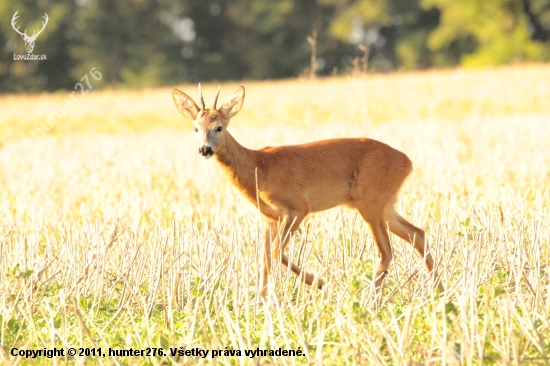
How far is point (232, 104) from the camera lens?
6535mm

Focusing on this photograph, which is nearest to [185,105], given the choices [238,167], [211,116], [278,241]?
[211,116]

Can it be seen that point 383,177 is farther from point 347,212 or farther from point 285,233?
point 347,212

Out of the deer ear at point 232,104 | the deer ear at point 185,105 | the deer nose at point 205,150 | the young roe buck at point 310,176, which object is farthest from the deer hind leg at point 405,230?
the deer ear at point 185,105

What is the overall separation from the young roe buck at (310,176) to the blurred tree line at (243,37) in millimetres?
41905

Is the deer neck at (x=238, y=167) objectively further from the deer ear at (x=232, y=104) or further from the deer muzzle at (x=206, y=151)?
the deer muzzle at (x=206, y=151)

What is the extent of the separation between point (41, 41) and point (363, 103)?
139 feet

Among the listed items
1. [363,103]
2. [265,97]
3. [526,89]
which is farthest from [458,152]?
[265,97]

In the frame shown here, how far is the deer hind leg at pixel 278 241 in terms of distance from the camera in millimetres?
5875

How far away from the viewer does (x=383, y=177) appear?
22.1 feet

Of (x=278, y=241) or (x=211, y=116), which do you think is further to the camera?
(x=211, y=116)

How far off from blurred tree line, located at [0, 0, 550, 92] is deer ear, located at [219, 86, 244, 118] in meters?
42.1


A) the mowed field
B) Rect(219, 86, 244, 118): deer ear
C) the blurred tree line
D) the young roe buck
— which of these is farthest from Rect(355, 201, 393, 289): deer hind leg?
the blurred tree line

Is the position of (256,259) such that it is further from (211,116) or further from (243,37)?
(243,37)

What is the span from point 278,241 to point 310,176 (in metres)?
0.66
